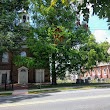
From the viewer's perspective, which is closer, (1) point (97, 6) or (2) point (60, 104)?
(1) point (97, 6)

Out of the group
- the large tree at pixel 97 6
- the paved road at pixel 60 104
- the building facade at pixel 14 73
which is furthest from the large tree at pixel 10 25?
the large tree at pixel 97 6

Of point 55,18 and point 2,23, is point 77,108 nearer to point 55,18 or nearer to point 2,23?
point 2,23

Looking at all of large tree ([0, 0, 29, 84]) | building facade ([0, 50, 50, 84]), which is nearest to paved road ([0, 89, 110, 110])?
large tree ([0, 0, 29, 84])

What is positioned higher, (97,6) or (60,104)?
(97,6)

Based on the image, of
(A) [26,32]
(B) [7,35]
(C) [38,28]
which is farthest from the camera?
(C) [38,28]

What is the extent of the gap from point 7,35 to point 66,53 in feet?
33.9

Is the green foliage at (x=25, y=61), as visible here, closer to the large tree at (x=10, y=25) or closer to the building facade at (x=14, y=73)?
the large tree at (x=10, y=25)

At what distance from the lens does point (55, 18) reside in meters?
40.1

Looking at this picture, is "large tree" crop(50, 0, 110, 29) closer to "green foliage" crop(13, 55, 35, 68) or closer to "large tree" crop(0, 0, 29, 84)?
"large tree" crop(0, 0, 29, 84)

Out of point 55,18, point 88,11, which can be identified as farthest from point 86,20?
point 55,18

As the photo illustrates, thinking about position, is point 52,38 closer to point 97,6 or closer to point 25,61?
point 25,61

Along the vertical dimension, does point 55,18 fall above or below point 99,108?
above

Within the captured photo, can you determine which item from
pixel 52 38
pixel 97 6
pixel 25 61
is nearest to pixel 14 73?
pixel 25 61

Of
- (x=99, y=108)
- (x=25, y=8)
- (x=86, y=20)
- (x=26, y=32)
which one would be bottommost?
(x=99, y=108)
